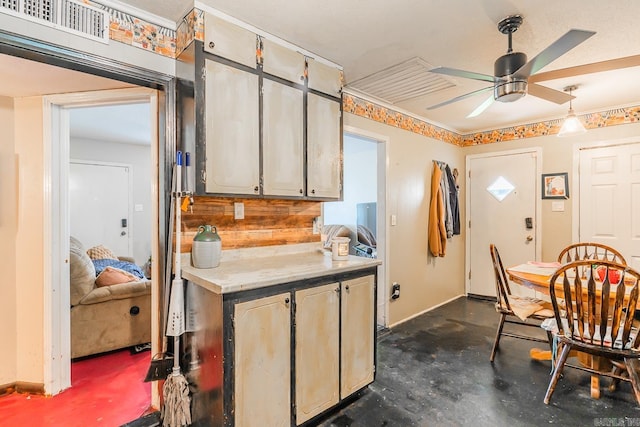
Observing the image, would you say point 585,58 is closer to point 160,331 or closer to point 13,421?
point 160,331

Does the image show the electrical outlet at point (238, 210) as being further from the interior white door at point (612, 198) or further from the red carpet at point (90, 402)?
the interior white door at point (612, 198)

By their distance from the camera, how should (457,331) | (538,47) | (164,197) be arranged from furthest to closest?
1. (457,331)
2. (538,47)
3. (164,197)

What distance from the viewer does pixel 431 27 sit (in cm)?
196

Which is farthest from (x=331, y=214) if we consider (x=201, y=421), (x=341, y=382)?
(x=201, y=421)

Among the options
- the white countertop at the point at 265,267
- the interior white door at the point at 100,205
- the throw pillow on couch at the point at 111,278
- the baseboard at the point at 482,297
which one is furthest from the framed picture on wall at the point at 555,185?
the interior white door at the point at 100,205

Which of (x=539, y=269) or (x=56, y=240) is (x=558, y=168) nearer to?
(x=539, y=269)

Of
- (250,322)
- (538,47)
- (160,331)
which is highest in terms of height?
(538,47)

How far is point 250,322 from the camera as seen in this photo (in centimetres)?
155

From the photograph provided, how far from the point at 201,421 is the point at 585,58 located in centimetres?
353

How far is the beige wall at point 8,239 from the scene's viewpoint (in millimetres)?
2199

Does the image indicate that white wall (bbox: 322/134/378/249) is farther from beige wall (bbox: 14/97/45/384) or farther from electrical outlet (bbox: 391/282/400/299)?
beige wall (bbox: 14/97/45/384)

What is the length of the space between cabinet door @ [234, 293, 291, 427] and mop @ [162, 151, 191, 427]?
16.4 inches

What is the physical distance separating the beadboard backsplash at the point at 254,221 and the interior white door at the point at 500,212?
9.58ft

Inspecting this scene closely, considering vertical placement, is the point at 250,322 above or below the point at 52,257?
below
